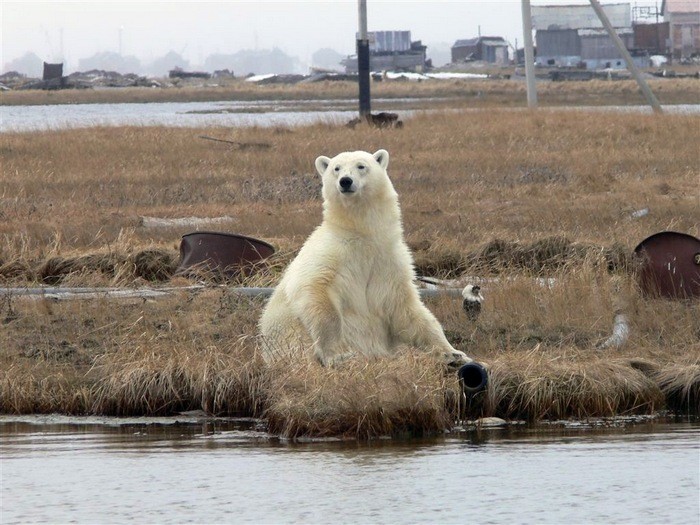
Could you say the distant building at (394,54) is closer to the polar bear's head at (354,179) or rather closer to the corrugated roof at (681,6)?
the corrugated roof at (681,6)

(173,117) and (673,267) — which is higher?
(173,117)

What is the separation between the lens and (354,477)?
7.26m

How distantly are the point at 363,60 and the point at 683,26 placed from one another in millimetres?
99931

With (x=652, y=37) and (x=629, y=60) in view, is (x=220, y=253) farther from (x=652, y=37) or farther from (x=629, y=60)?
(x=652, y=37)

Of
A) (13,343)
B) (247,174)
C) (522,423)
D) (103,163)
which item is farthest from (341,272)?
(103,163)

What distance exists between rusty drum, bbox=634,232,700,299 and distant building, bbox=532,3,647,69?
9953 centimetres

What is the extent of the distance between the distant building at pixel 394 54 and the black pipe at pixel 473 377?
10473 centimetres

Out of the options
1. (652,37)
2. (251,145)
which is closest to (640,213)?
(251,145)

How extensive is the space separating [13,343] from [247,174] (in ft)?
35.9

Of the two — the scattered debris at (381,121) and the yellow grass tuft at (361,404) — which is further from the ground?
the scattered debris at (381,121)

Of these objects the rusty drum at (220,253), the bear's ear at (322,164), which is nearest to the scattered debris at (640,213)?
the rusty drum at (220,253)

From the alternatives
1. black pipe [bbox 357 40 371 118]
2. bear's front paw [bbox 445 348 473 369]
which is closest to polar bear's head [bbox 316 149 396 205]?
bear's front paw [bbox 445 348 473 369]

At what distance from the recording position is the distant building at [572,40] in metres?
110

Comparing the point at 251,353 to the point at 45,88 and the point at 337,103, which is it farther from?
the point at 45,88
